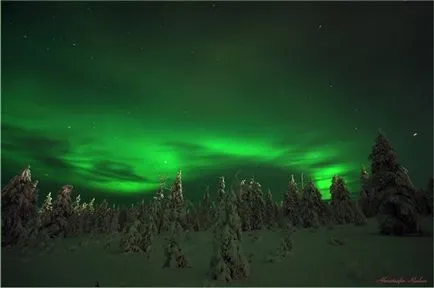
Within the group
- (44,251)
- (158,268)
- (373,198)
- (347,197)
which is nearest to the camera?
(158,268)

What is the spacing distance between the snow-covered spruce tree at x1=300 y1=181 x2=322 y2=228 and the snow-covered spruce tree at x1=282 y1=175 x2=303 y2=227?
1.11m

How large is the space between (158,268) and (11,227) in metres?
27.8

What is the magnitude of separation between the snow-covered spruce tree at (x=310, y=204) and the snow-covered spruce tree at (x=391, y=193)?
19.1 m

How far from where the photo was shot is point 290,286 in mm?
14883

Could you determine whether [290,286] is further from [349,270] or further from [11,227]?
[11,227]

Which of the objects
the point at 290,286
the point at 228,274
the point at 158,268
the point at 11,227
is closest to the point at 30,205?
the point at 11,227

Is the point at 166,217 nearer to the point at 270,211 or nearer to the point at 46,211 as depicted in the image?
the point at 270,211

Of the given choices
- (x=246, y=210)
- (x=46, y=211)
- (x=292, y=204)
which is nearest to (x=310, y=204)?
(x=292, y=204)

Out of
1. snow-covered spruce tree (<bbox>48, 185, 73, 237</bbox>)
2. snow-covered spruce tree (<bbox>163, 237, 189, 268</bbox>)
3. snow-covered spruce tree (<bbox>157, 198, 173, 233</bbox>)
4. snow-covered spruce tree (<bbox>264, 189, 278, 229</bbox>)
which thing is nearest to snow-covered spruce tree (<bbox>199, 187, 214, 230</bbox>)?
snow-covered spruce tree (<bbox>264, 189, 278, 229</bbox>)

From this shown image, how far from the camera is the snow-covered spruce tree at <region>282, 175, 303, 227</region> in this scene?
47344 mm

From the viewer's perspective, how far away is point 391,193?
2403cm

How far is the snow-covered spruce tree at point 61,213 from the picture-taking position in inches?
1898

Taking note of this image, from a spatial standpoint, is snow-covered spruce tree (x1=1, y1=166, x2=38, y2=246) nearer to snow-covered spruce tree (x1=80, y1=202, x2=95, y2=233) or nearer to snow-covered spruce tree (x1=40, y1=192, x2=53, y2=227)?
snow-covered spruce tree (x1=40, y1=192, x2=53, y2=227)

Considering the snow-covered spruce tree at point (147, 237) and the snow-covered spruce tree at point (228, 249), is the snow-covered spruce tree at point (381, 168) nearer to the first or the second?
the snow-covered spruce tree at point (228, 249)
